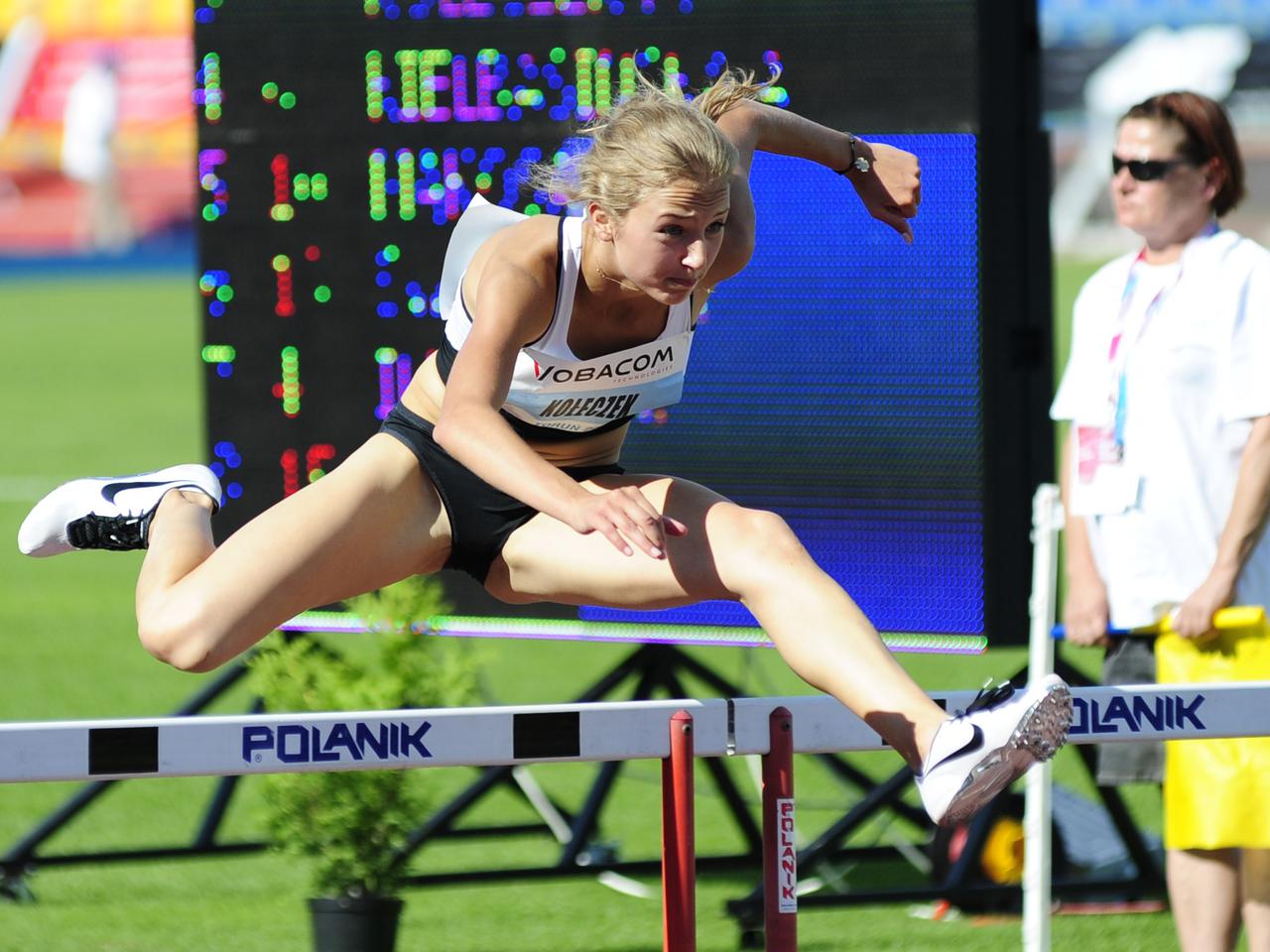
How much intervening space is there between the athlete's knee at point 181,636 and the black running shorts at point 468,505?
51 centimetres

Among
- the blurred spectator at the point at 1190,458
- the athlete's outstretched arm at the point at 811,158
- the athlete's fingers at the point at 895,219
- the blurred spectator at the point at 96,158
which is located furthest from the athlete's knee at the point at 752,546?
the blurred spectator at the point at 96,158

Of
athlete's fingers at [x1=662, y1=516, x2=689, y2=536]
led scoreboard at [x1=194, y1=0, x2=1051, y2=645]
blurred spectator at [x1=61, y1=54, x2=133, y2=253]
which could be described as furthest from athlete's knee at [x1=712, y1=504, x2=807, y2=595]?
blurred spectator at [x1=61, y1=54, x2=133, y2=253]

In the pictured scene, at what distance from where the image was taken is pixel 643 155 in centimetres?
367

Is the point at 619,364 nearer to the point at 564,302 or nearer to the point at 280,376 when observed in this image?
the point at 564,302

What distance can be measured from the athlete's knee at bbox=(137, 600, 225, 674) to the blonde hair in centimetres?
102

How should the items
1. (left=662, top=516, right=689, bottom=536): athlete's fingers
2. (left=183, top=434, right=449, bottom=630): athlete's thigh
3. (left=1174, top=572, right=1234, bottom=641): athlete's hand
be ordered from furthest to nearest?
(left=1174, top=572, right=1234, bottom=641): athlete's hand < (left=183, top=434, right=449, bottom=630): athlete's thigh < (left=662, top=516, right=689, bottom=536): athlete's fingers

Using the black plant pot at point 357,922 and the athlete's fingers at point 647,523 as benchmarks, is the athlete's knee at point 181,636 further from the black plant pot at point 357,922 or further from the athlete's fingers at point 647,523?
the black plant pot at point 357,922

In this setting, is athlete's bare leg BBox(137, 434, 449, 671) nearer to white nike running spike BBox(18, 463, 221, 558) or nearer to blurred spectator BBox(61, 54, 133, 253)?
white nike running spike BBox(18, 463, 221, 558)

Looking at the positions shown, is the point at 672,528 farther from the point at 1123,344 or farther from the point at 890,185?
the point at 1123,344

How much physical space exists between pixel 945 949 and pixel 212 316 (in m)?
2.63

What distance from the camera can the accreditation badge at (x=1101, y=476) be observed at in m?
4.63

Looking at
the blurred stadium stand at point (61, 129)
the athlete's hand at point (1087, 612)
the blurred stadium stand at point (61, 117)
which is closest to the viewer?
the athlete's hand at point (1087, 612)

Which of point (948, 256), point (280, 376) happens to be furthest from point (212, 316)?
point (948, 256)

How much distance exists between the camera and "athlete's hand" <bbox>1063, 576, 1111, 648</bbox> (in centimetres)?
475
